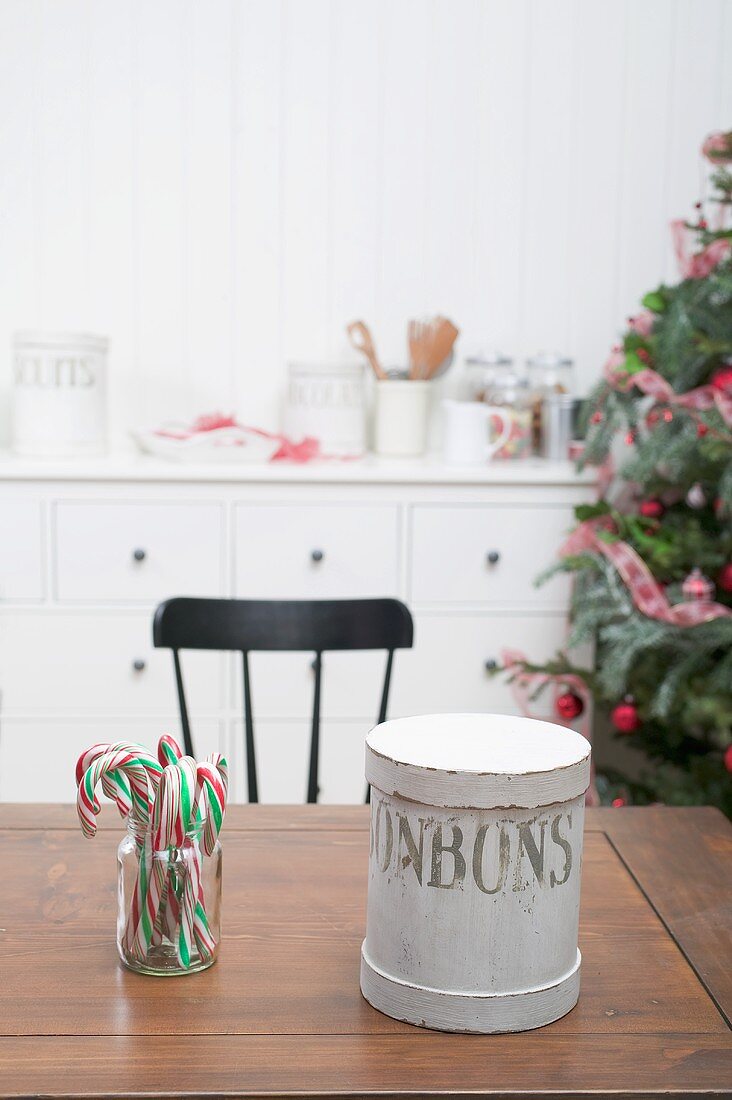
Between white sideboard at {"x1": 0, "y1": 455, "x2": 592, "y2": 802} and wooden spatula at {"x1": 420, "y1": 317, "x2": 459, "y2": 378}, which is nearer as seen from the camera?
white sideboard at {"x1": 0, "y1": 455, "x2": 592, "y2": 802}

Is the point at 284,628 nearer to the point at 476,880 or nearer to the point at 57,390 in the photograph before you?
the point at 476,880

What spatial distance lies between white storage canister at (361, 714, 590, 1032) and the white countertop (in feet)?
5.43

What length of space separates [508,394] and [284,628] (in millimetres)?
1290

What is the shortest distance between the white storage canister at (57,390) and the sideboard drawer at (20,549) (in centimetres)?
20

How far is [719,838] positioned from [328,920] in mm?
443

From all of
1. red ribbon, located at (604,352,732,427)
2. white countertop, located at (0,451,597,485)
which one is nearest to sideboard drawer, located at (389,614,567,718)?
white countertop, located at (0,451,597,485)

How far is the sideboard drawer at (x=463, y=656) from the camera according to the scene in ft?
8.29

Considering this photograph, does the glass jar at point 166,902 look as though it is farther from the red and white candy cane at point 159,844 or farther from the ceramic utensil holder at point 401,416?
the ceramic utensil holder at point 401,416

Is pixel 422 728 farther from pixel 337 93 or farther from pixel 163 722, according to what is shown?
pixel 337 93

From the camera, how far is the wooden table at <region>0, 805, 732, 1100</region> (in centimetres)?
75

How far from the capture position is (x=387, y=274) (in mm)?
2857

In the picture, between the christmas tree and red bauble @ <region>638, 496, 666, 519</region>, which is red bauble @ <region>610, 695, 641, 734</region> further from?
red bauble @ <region>638, 496, 666, 519</region>

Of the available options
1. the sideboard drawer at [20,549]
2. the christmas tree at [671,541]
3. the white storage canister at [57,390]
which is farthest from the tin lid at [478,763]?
the white storage canister at [57,390]

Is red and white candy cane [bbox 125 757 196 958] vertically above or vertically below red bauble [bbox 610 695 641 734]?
above
